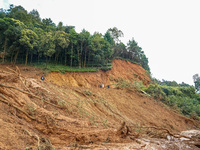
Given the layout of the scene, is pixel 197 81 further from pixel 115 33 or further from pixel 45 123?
pixel 45 123

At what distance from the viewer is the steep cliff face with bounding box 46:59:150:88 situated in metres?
19.2

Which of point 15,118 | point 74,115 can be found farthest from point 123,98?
point 15,118

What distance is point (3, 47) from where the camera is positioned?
1986 cm

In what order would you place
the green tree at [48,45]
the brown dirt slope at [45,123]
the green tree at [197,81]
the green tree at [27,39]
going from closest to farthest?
the brown dirt slope at [45,123]
the green tree at [27,39]
the green tree at [48,45]
the green tree at [197,81]

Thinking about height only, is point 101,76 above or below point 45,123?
above

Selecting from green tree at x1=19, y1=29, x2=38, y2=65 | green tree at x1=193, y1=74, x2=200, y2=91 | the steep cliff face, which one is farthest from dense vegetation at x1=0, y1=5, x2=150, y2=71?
green tree at x1=193, y1=74, x2=200, y2=91

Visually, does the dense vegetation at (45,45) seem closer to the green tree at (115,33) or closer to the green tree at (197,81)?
the green tree at (115,33)

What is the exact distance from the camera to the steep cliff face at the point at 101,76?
62.9 feet

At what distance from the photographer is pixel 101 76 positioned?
25.9 meters

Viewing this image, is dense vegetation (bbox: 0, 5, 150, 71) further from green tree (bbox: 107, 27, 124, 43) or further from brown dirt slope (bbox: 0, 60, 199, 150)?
brown dirt slope (bbox: 0, 60, 199, 150)

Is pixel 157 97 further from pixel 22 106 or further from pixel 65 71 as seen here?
pixel 22 106

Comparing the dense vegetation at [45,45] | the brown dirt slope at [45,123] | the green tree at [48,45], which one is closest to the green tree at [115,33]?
the dense vegetation at [45,45]

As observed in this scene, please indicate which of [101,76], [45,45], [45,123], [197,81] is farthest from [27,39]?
[197,81]

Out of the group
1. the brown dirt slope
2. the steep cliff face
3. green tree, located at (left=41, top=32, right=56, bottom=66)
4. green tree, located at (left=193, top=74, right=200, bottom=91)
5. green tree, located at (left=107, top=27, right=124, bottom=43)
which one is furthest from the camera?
green tree, located at (left=193, top=74, right=200, bottom=91)
